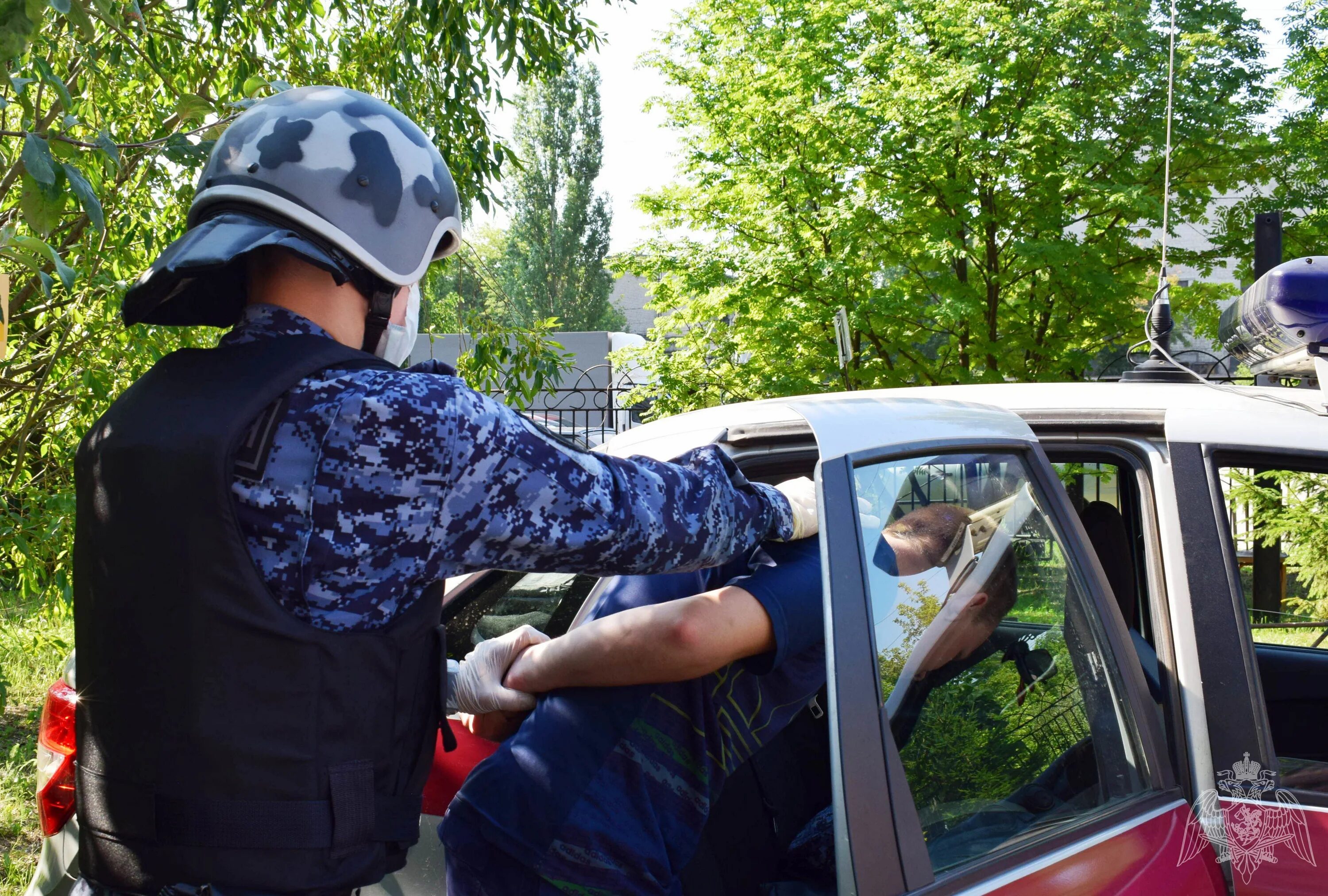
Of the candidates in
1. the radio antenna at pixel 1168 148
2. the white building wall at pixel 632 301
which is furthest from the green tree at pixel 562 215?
the radio antenna at pixel 1168 148

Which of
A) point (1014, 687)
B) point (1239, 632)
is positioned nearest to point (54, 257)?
point (1014, 687)

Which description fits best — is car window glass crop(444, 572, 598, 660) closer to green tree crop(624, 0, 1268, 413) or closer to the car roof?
the car roof

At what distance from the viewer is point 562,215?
4150 centimetres

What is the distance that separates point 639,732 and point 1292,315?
1.62 m

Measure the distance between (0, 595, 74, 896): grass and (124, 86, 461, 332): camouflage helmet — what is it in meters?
1.70

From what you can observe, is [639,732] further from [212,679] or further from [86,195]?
[86,195]

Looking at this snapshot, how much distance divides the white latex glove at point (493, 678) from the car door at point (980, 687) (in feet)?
1.95

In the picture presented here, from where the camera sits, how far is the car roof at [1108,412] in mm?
2002

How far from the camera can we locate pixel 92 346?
403 centimetres

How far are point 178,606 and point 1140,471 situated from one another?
1794 mm

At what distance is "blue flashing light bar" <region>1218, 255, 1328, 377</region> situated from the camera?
6.90 ft

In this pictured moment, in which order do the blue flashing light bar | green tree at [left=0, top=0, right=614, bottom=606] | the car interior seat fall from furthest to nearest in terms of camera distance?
green tree at [left=0, top=0, right=614, bottom=606], the car interior seat, the blue flashing light bar

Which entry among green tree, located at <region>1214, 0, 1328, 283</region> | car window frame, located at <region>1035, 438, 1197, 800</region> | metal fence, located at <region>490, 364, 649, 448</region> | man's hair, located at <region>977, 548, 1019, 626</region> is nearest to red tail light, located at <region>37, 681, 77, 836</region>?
man's hair, located at <region>977, 548, 1019, 626</region>

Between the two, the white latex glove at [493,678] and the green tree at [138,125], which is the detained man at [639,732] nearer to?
the white latex glove at [493,678]
